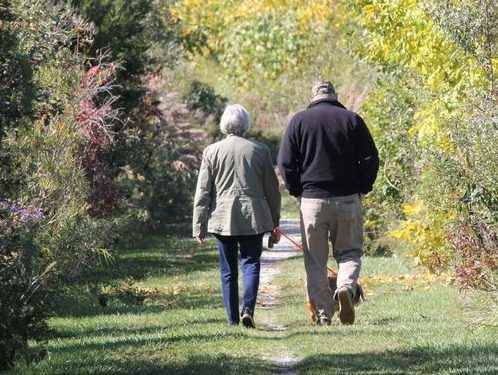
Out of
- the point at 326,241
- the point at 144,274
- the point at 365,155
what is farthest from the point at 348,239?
the point at 144,274

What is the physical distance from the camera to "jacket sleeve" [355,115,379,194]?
497 inches

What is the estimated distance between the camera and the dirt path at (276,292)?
10664mm

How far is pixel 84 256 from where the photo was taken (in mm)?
15289

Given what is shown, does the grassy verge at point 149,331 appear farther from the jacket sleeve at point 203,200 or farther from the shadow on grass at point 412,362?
the jacket sleeve at point 203,200

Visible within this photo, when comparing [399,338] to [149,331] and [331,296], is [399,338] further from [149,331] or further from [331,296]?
[149,331]

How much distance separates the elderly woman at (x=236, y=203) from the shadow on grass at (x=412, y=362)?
2443 millimetres

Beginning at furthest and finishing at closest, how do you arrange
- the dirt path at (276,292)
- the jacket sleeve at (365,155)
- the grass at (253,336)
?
1. the jacket sleeve at (365,155)
2. the dirt path at (276,292)
3. the grass at (253,336)

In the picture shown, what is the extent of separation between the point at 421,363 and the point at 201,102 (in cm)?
2630

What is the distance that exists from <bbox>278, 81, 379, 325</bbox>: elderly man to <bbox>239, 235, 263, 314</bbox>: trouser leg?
0.47 m

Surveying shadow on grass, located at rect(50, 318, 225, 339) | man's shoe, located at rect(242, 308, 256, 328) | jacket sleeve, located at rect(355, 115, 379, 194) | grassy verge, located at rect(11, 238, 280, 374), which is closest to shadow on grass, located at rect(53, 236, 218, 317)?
grassy verge, located at rect(11, 238, 280, 374)

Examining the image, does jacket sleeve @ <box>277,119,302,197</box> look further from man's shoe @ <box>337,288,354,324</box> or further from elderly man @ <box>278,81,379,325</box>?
man's shoe @ <box>337,288,354,324</box>

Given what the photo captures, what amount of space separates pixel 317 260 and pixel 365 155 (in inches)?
43.0

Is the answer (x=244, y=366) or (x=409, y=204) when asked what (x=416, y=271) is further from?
(x=244, y=366)

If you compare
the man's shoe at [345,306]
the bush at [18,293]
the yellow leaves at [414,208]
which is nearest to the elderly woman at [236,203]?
the man's shoe at [345,306]
